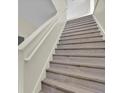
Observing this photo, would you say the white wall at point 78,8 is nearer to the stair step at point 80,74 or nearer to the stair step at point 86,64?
the stair step at point 86,64

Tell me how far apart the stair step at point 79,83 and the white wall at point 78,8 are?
5.41 meters

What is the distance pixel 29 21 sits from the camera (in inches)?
150

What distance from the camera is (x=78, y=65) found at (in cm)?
267

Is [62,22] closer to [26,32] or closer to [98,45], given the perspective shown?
[26,32]

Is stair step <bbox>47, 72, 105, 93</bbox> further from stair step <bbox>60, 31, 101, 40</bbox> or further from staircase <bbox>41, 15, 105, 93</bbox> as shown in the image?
stair step <bbox>60, 31, 101, 40</bbox>

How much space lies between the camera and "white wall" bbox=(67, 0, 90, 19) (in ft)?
24.9

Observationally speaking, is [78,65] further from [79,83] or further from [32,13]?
[32,13]

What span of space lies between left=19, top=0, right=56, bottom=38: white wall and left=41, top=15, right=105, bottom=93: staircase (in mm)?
744

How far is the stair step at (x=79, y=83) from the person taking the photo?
2045 mm

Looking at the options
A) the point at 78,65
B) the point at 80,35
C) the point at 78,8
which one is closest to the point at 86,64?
the point at 78,65

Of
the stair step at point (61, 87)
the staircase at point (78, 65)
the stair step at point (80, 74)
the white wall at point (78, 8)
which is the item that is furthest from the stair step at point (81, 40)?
the white wall at point (78, 8)

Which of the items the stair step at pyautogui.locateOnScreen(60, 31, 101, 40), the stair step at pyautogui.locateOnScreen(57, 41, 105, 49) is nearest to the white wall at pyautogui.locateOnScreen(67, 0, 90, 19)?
the stair step at pyautogui.locateOnScreen(60, 31, 101, 40)
